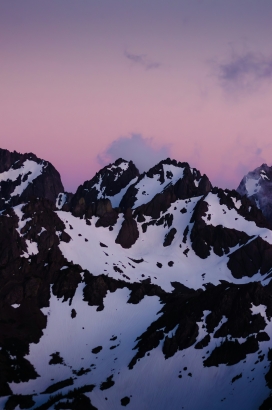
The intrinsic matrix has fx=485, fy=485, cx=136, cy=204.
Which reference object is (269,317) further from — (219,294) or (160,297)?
(160,297)

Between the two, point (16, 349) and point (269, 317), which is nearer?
point (269, 317)

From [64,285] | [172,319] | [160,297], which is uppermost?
[64,285]

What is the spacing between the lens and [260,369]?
348 ft

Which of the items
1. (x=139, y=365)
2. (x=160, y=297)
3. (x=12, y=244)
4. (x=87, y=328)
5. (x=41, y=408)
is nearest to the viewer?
(x=41, y=408)

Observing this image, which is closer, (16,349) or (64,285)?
(16,349)

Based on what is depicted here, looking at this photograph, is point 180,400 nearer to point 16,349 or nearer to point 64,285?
point 16,349

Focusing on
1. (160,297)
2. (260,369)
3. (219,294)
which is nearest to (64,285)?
(160,297)

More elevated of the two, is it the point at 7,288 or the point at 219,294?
the point at 7,288

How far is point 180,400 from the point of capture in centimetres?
10619

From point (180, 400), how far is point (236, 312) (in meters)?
30.7

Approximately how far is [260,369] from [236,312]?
22693 millimetres

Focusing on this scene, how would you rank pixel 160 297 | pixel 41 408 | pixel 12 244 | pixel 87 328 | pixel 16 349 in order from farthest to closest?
pixel 12 244, pixel 160 297, pixel 87 328, pixel 16 349, pixel 41 408

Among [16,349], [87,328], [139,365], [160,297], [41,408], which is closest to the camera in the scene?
[41,408]

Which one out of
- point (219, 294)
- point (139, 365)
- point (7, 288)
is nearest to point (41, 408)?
point (139, 365)
